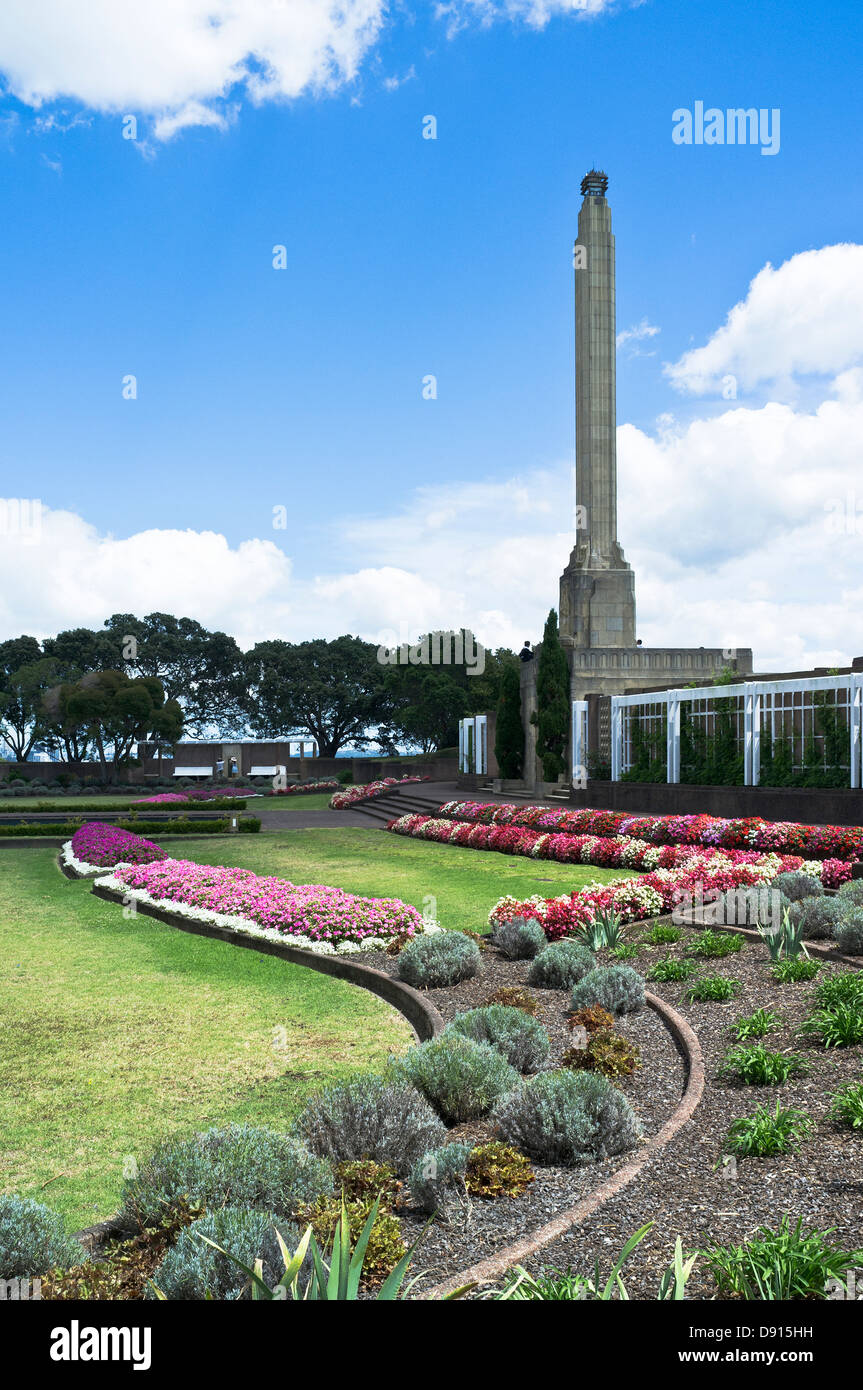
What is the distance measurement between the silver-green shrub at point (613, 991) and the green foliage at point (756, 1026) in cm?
94

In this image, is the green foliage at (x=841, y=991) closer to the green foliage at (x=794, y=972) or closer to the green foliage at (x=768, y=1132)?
the green foliage at (x=794, y=972)

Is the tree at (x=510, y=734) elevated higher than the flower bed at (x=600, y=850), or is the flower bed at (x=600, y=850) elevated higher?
the tree at (x=510, y=734)

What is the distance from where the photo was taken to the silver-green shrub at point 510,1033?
5.72m

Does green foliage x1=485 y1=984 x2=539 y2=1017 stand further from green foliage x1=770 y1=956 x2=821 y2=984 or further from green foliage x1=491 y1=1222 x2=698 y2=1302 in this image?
green foliage x1=491 y1=1222 x2=698 y2=1302

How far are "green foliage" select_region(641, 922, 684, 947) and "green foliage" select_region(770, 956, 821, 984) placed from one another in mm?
1664

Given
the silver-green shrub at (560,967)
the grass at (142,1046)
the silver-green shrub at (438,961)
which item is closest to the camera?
the grass at (142,1046)

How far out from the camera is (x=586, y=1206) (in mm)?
3768

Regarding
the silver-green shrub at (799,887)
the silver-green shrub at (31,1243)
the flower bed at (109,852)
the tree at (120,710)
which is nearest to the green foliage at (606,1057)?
the silver-green shrub at (31,1243)

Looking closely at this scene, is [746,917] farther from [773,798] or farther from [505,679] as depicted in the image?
[505,679]

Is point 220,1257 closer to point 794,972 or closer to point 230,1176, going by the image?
point 230,1176

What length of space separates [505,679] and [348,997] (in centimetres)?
2739
